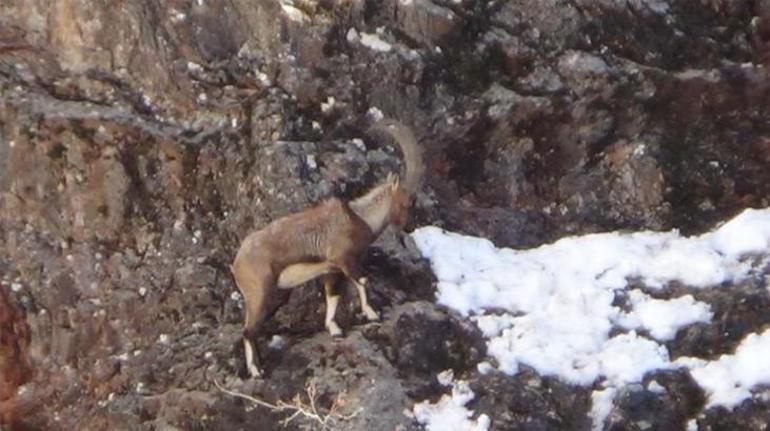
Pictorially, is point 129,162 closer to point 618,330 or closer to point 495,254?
point 495,254

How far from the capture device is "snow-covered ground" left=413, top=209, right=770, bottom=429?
7.65 meters

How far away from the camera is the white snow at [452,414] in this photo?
24.3 feet

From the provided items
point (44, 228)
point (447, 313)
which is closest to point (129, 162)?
point (44, 228)

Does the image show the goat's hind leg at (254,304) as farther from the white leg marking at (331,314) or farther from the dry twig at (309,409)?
the white leg marking at (331,314)

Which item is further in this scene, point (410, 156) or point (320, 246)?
point (410, 156)

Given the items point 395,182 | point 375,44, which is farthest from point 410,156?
point 375,44

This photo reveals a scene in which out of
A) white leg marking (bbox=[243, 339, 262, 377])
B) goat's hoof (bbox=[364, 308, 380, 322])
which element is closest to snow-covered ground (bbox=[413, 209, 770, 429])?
goat's hoof (bbox=[364, 308, 380, 322])

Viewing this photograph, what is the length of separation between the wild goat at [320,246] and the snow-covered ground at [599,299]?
56cm

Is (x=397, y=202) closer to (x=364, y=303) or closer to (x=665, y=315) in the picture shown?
(x=364, y=303)

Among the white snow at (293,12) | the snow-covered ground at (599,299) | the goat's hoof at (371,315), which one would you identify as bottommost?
the goat's hoof at (371,315)

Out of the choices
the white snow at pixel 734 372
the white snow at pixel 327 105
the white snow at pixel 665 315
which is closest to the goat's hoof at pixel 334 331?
the white snow at pixel 327 105

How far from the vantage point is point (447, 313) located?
8008 millimetres

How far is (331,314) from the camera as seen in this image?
7.93 meters

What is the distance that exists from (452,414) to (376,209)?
1.24 m
